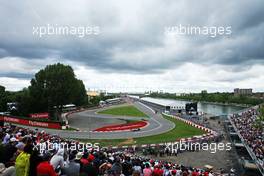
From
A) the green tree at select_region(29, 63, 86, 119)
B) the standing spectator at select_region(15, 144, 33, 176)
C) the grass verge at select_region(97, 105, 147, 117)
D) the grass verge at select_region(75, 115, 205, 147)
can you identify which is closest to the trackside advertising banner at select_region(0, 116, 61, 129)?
the grass verge at select_region(75, 115, 205, 147)

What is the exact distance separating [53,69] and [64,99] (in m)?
8.91

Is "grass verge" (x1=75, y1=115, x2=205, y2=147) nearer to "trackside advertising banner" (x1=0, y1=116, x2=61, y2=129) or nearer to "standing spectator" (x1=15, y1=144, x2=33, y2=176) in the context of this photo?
"trackside advertising banner" (x1=0, y1=116, x2=61, y2=129)

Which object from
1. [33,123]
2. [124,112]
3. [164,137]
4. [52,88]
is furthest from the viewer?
[124,112]

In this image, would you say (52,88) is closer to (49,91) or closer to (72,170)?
(49,91)

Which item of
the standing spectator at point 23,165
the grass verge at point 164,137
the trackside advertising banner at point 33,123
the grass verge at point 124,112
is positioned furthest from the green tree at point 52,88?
the standing spectator at point 23,165

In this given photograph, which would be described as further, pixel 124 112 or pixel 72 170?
pixel 124 112

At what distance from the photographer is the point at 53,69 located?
68.1 m

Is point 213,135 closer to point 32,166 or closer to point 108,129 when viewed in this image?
point 108,129

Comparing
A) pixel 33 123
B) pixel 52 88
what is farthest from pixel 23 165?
pixel 52 88

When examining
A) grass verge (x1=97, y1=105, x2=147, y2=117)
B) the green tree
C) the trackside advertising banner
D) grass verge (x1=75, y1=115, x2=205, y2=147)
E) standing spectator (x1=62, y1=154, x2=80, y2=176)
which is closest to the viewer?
standing spectator (x1=62, y1=154, x2=80, y2=176)

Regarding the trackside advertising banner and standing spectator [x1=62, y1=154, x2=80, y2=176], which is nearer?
standing spectator [x1=62, y1=154, x2=80, y2=176]

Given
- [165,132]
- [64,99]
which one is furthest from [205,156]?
[64,99]

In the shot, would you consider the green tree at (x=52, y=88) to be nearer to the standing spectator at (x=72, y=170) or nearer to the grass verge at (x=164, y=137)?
the grass verge at (x=164, y=137)

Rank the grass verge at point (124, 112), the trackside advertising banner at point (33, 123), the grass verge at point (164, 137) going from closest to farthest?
the grass verge at point (164, 137) < the trackside advertising banner at point (33, 123) < the grass verge at point (124, 112)
